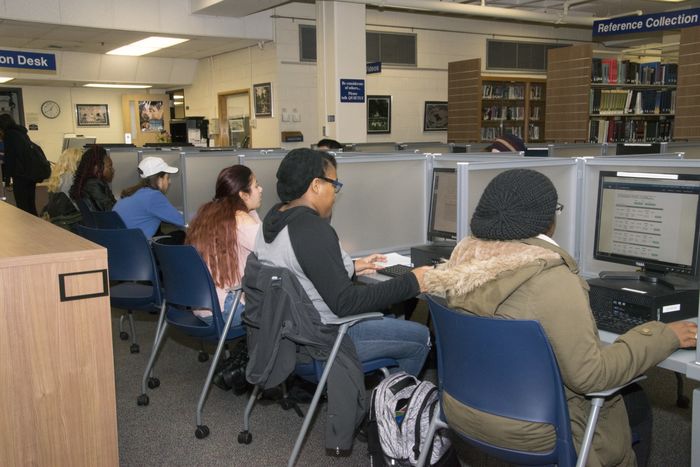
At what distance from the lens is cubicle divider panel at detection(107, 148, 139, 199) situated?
579 cm

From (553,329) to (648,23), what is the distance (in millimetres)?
7868

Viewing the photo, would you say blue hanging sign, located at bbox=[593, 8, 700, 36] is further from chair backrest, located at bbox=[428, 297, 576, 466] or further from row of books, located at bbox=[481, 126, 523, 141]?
chair backrest, located at bbox=[428, 297, 576, 466]

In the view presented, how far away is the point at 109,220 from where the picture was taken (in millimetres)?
3951

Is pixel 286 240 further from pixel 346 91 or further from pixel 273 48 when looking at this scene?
pixel 273 48

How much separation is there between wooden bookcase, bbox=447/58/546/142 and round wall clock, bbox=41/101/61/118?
7620mm

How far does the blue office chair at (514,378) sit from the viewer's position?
1576 mm

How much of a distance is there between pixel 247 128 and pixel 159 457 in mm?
7885

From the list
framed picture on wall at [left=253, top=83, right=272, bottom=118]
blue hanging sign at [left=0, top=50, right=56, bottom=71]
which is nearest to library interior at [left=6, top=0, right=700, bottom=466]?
blue hanging sign at [left=0, top=50, right=56, bottom=71]

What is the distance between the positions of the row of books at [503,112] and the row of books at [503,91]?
0.56ft

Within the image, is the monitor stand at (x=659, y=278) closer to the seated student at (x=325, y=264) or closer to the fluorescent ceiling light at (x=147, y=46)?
the seated student at (x=325, y=264)

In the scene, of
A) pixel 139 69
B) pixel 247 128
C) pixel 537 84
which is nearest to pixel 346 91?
pixel 247 128

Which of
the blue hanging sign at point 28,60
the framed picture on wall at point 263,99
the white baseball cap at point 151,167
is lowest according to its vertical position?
the white baseball cap at point 151,167

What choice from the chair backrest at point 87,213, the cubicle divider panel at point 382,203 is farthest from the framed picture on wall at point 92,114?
the cubicle divider panel at point 382,203

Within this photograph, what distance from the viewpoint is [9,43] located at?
9562 millimetres
